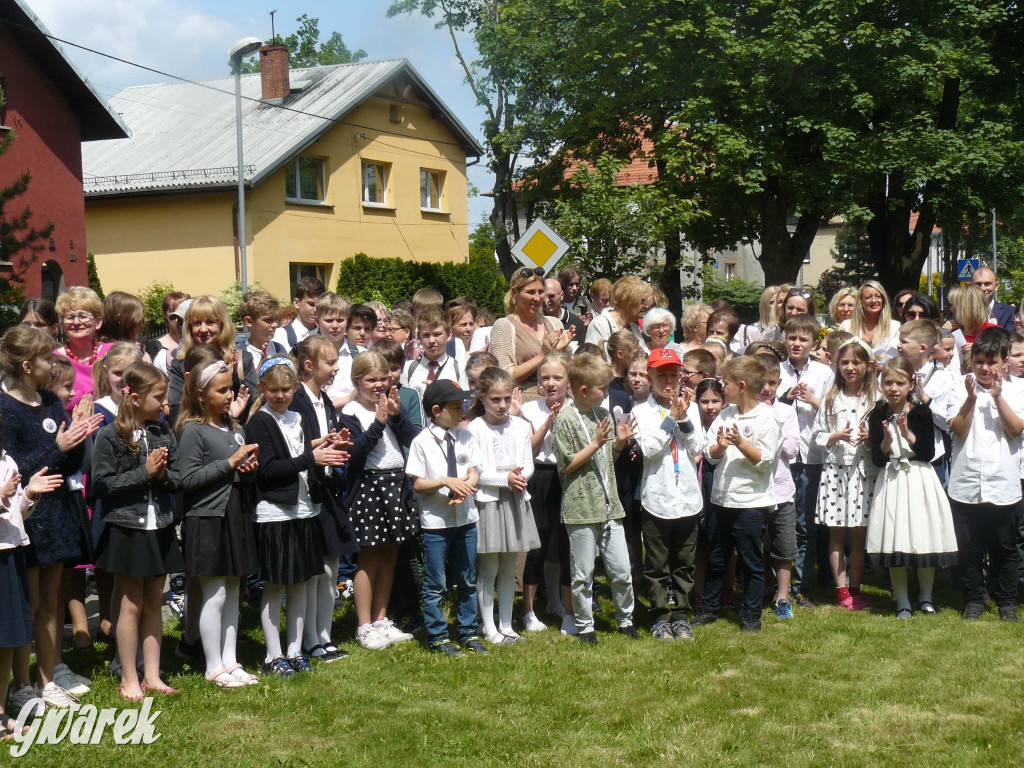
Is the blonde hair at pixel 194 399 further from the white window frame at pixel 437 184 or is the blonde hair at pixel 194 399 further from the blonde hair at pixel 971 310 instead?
the white window frame at pixel 437 184

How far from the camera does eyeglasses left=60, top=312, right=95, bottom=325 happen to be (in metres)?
6.39

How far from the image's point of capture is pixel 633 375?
6.56 meters

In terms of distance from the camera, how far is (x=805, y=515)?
288 inches

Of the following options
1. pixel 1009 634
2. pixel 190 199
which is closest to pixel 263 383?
pixel 1009 634

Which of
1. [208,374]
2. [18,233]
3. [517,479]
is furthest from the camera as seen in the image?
[18,233]

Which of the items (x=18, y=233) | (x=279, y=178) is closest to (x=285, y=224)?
(x=279, y=178)

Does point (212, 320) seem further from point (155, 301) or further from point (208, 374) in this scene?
point (155, 301)

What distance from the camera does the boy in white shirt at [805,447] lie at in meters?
7.27

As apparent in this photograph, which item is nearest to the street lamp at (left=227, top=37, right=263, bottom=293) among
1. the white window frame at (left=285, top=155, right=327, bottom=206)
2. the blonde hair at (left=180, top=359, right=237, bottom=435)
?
the white window frame at (left=285, top=155, right=327, bottom=206)

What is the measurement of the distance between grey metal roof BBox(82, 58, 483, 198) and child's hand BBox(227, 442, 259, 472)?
78.7ft

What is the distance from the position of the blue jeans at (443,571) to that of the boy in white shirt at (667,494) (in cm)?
116

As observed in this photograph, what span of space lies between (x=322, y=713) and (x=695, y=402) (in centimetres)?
315

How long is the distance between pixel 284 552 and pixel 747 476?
289 cm

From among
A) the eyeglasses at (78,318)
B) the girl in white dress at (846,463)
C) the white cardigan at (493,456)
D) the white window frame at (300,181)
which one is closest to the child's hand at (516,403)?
the white cardigan at (493,456)
